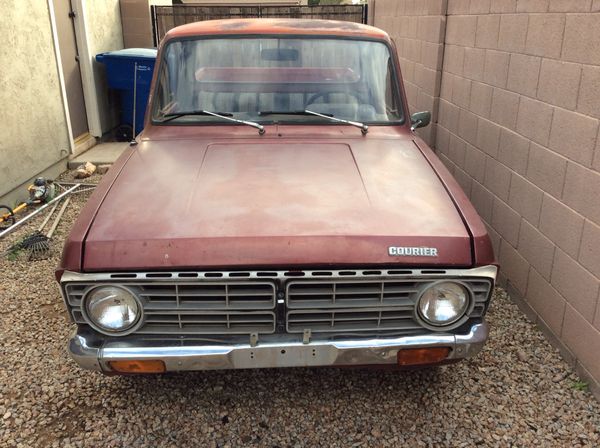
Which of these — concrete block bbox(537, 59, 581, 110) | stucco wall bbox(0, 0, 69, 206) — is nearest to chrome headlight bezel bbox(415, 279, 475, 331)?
concrete block bbox(537, 59, 581, 110)

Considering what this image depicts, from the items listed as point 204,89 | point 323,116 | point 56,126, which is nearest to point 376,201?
point 323,116

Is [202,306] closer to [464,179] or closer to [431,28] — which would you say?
[464,179]

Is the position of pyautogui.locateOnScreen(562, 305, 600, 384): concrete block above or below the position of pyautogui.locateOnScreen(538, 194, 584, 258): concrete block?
below

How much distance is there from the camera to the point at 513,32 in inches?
165

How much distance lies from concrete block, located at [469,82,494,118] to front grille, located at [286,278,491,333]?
2.62 meters

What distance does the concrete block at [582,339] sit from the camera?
3.11 meters

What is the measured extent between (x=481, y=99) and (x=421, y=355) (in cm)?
297

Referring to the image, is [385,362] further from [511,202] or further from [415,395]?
[511,202]

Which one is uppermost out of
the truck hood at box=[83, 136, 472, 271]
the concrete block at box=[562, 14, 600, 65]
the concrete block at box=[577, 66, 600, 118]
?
the concrete block at box=[562, 14, 600, 65]

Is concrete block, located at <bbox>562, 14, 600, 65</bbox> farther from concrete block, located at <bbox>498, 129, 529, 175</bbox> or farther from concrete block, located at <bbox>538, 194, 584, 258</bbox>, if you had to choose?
concrete block, located at <bbox>538, 194, 584, 258</bbox>

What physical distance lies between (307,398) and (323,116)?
1.69 m

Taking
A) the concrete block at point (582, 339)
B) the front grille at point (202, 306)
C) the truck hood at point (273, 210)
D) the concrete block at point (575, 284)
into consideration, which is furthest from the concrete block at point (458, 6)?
the front grille at point (202, 306)

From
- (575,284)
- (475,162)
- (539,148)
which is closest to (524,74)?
(539,148)

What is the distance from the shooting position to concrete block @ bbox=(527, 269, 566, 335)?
3492mm
